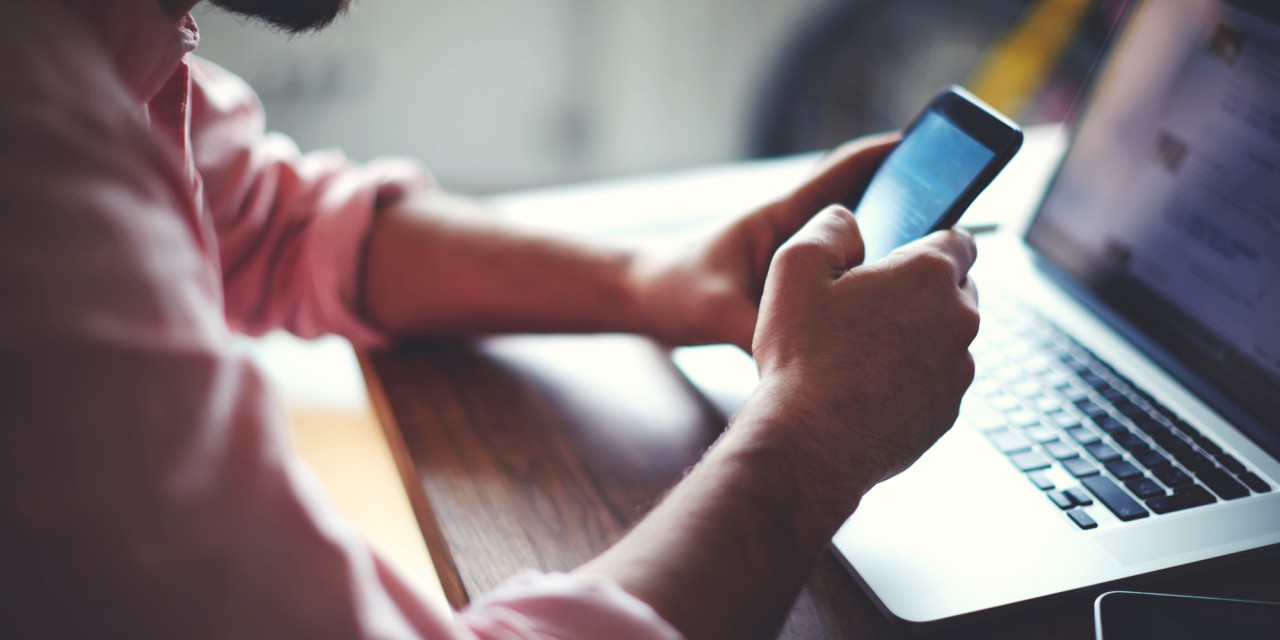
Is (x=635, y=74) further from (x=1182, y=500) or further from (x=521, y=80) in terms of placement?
(x=1182, y=500)

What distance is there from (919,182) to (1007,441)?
178 millimetres

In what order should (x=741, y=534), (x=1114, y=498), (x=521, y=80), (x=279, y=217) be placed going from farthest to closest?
(x=521, y=80) < (x=279, y=217) < (x=1114, y=498) < (x=741, y=534)

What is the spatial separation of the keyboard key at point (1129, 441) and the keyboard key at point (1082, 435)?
0.01 m

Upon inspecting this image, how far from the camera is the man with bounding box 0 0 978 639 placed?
30cm

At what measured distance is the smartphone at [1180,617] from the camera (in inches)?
17.2

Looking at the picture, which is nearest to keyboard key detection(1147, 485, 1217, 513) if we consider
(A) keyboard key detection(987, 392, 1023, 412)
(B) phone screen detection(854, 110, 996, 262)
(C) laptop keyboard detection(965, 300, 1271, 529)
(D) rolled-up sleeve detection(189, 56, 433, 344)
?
(C) laptop keyboard detection(965, 300, 1271, 529)

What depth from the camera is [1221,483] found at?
545 millimetres

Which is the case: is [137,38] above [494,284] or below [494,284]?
above

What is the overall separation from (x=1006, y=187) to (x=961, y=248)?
49 cm

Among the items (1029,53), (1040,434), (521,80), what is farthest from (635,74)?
(1040,434)

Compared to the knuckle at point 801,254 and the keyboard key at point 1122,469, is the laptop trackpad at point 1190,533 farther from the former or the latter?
the knuckle at point 801,254

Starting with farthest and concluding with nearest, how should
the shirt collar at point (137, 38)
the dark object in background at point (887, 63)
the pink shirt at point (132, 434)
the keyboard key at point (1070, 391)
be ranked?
the dark object in background at point (887, 63) < the keyboard key at point (1070, 391) < the shirt collar at point (137, 38) < the pink shirt at point (132, 434)

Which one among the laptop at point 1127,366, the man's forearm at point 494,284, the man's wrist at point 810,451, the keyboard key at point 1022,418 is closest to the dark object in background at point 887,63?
the laptop at point 1127,366

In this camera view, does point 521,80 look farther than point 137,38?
Yes
